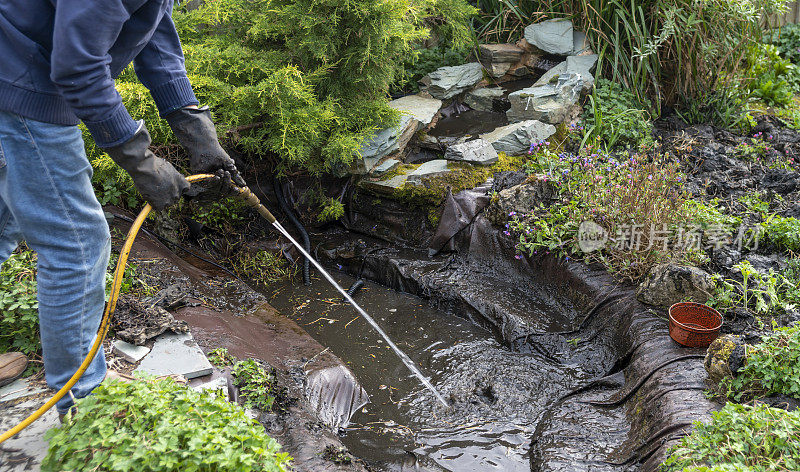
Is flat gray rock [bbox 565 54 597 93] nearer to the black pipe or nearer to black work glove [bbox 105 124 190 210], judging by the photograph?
the black pipe

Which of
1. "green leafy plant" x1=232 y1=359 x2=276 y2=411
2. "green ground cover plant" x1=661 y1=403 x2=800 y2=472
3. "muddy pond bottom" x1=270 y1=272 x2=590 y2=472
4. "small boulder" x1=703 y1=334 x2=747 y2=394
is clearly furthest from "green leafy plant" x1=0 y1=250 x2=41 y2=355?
"small boulder" x1=703 y1=334 x2=747 y2=394

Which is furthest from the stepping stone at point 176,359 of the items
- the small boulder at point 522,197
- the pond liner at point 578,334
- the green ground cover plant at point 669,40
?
the green ground cover plant at point 669,40

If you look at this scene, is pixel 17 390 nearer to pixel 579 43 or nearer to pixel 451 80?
pixel 451 80

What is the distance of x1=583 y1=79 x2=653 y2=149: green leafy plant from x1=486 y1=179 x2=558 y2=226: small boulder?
0.83 m

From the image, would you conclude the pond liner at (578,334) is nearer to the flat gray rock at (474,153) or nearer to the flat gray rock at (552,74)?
the flat gray rock at (474,153)

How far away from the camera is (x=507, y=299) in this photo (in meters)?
4.20

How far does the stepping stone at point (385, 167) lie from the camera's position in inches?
201

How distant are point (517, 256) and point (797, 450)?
2393 millimetres

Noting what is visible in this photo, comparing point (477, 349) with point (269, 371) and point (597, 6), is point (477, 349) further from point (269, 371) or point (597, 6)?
point (597, 6)

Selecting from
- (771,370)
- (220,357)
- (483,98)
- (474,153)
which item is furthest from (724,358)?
(483,98)

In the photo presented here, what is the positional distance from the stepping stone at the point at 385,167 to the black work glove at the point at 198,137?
8.57 feet

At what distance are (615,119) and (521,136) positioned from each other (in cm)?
95

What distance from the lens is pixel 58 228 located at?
6.54 feet

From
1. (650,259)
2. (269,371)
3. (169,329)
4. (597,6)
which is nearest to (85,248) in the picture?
(169,329)
